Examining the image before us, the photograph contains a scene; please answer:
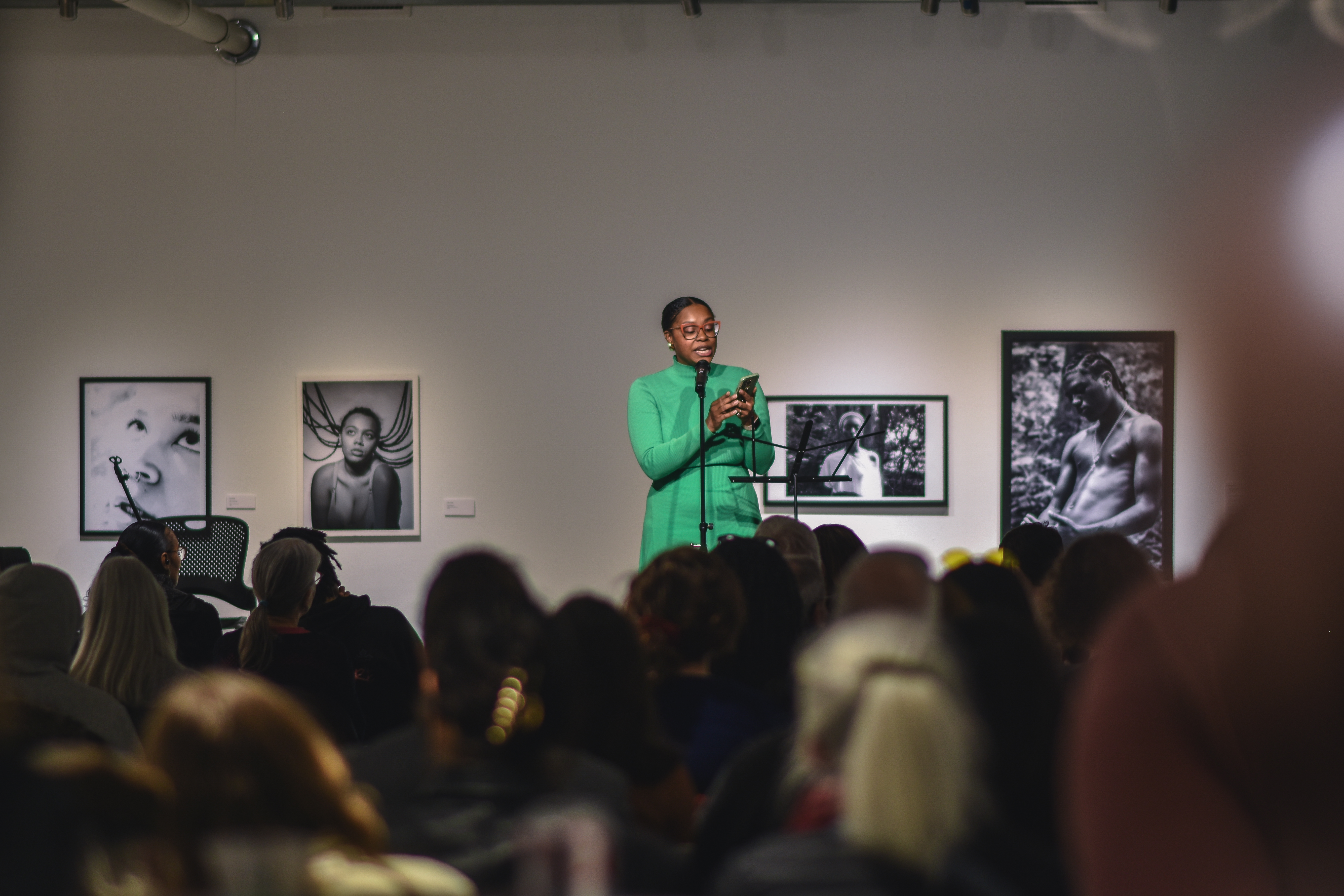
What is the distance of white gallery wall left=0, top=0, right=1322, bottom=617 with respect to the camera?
7.23 m

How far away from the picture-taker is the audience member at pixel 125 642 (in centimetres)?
315

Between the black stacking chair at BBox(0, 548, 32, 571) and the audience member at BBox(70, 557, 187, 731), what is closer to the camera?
the audience member at BBox(70, 557, 187, 731)

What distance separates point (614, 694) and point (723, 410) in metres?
2.33

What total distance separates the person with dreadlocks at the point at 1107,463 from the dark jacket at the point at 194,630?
4.87 m

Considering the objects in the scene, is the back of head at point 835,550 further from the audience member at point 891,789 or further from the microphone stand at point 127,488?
the microphone stand at point 127,488

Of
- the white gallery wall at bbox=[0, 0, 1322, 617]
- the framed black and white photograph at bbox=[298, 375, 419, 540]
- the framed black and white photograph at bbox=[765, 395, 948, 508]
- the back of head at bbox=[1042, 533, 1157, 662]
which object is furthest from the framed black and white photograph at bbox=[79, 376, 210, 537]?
the back of head at bbox=[1042, 533, 1157, 662]

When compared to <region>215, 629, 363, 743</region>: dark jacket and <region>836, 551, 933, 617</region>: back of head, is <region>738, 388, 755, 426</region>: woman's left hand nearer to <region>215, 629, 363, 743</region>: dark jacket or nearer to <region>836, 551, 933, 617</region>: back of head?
<region>215, 629, 363, 743</region>: dark jacket

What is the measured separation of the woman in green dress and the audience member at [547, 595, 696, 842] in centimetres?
234

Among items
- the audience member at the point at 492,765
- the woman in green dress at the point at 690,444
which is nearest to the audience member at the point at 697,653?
the audience member at the point at 492,765

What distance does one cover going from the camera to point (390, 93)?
293 inches

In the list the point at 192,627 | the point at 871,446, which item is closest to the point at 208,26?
the point at 192,627

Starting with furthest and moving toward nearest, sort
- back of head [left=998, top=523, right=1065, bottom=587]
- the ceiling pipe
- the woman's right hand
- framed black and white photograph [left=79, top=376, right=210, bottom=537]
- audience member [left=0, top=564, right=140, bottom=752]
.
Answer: framed black and white photograph [left=79, top=376, right=210, bottom=537], the ceiling pipe, the woman's right hand, back of head [left=998, top=523, right=1065, bottom=587], audience member [left=0, top=564, right=140, bottom=752]

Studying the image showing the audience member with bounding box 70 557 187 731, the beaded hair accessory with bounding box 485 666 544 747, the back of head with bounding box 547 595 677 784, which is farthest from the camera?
the audience member with bounding box 70 557 187 731

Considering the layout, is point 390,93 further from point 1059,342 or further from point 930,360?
point 1059,342
